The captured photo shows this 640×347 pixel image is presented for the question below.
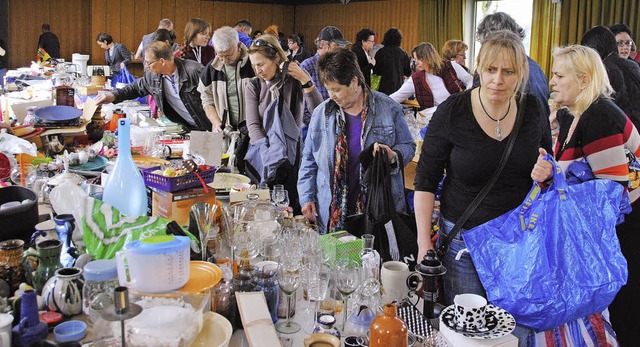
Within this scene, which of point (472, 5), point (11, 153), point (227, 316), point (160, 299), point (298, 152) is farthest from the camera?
point (472, 5)

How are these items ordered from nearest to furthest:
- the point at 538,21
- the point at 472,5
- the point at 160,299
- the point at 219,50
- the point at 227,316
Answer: the point at 160,299 → the point at 227,316 → the point at 219,50 → the point at 538,21 → the point at 472,5

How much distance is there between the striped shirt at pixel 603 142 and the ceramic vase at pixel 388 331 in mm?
1466

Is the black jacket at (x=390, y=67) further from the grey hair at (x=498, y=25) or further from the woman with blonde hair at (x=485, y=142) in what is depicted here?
the woman with blonde hair at (x=485, y=142)

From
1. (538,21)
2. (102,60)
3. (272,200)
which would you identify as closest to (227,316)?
(272,200)

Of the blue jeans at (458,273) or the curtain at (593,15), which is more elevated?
the curtain at (593,15)

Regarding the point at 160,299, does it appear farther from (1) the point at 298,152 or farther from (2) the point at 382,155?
(1) the point at 298,152

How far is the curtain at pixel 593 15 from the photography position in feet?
28.0

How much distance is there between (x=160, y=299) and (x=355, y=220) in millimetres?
1334

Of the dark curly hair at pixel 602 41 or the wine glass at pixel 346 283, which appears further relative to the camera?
the dark curly hair at pixel 602 41

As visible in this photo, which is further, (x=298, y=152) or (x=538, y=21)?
(x=538, y=21)

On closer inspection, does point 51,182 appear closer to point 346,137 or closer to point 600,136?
point 346,137

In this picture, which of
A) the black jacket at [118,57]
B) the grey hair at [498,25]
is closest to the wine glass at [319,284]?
the grey hair at [498,25]

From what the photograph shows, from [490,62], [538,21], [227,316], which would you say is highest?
[538,21]

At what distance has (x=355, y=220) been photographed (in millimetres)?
2746
